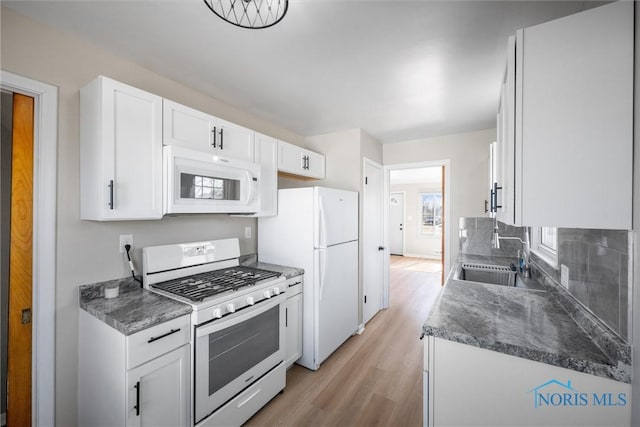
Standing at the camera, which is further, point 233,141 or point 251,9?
point 233,141

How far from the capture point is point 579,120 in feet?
2.87

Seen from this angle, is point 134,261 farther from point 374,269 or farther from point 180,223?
point 374,269

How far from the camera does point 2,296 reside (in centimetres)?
144

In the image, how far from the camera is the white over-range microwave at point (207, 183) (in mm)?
1705

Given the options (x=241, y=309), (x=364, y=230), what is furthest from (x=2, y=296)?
(x=364, y=230)

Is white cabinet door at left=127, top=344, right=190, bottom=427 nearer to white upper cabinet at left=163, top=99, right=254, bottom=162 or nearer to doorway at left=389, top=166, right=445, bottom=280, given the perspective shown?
white upper cabinet at left=163, top=99, right=254, bottom=162

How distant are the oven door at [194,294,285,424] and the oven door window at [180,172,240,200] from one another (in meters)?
0.85

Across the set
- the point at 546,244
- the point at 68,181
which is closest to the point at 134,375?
the point at 68,181

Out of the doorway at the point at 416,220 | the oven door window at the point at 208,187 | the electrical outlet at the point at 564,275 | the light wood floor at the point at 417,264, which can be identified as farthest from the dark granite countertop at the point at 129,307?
the doorway at the point at 416,220

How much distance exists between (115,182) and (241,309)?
3.53ft

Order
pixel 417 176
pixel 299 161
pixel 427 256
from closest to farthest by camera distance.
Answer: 1. pixel 299 161
2. pixel 417 176
3. pixel 427 256

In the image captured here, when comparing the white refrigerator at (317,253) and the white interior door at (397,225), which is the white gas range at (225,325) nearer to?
the white refrigerator at (317,253)

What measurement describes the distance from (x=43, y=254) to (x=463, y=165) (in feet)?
13.0

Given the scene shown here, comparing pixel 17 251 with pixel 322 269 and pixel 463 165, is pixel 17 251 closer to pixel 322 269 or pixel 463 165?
pixel 322 269
